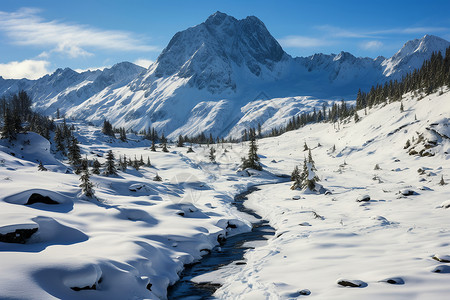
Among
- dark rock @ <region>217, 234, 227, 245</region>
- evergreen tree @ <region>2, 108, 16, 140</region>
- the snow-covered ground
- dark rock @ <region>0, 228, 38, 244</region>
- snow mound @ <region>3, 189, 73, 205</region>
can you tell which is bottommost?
dark rock @ <region>217, 234, 227, 245</region>

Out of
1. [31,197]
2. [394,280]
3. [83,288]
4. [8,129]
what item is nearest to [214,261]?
[83,288]

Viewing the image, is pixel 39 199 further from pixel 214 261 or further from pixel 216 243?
pixel 216 243

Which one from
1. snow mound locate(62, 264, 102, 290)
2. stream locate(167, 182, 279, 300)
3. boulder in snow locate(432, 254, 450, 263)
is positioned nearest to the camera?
snow mound locate(62, 264, 102, 290)

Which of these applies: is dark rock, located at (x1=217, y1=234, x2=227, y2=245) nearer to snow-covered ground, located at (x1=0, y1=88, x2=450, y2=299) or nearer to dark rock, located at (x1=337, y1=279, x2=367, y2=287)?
snow-covered ground, located at (x1=0, y1=88, x2=450, y2=299)

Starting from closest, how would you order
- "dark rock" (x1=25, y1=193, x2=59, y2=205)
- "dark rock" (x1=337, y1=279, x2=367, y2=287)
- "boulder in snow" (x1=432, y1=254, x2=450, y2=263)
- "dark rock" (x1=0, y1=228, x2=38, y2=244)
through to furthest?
"dark rock" (x1=337, y1=279, x2=367, y2=287)
"boulder in snow" (x1=432, y1=254, x2=450, y2=263)
"dark rock" (x1=0, y1=228, x2=38, y2=244)
"dark rock" (x1=25, y1=193, x2=59, y2=205)

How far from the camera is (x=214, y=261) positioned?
1728 centimetres

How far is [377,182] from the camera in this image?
37.9 metres

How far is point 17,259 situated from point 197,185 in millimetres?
37342

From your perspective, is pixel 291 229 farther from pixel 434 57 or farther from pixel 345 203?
pixel 434 57

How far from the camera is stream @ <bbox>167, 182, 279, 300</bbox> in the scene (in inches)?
521

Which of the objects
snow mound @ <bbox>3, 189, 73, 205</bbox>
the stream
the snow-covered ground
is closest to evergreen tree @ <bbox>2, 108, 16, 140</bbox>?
the snow-covered ground

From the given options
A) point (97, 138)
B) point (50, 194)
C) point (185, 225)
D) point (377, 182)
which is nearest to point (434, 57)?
point (377, 182)

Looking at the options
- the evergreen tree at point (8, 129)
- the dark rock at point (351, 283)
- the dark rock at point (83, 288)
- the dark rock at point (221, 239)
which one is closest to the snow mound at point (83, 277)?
the dark rock at point (83, 288)

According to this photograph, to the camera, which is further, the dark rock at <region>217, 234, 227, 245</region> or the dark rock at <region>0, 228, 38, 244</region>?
the dark rock at <region>217, 234, 227, 245</region>
